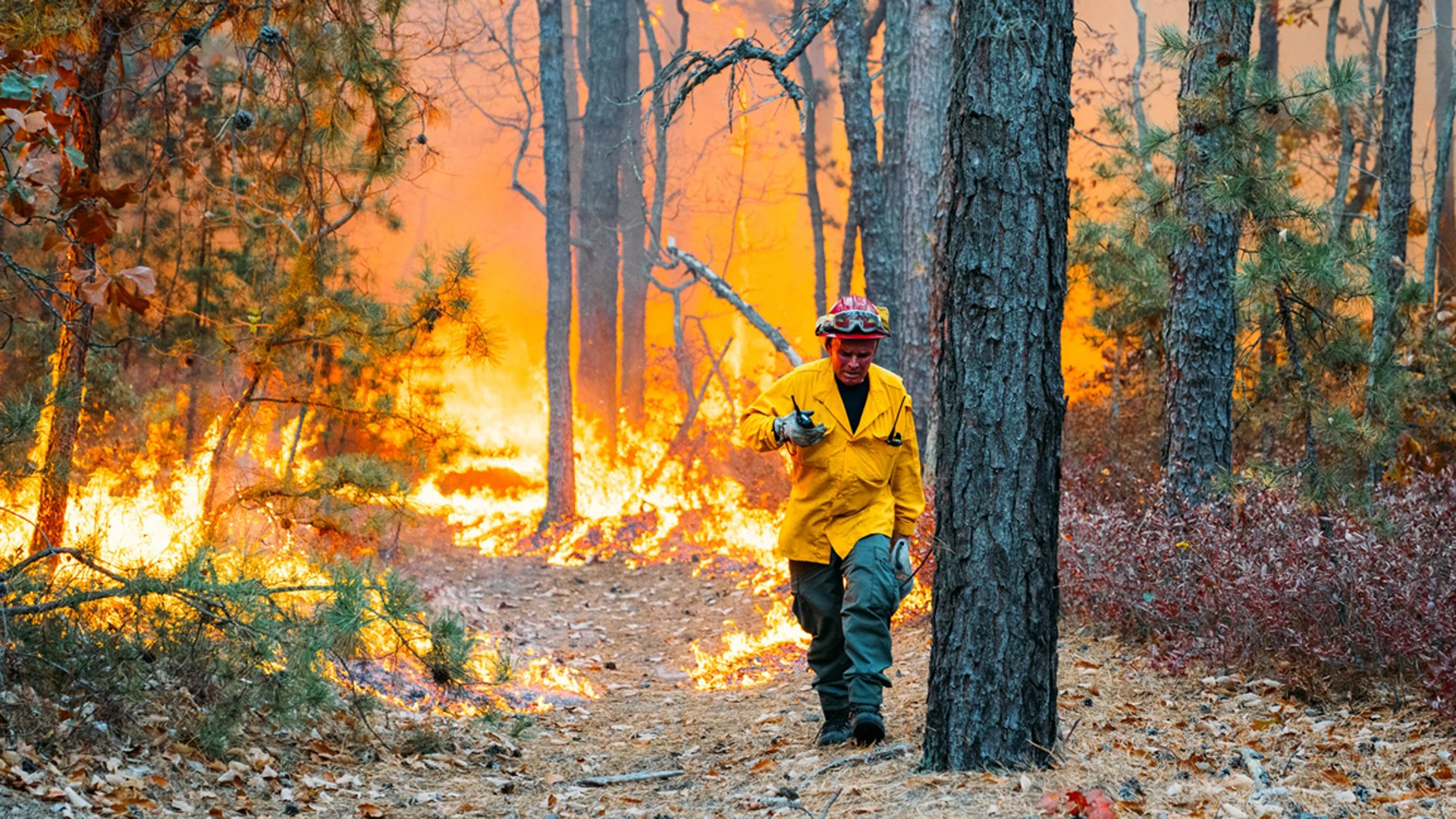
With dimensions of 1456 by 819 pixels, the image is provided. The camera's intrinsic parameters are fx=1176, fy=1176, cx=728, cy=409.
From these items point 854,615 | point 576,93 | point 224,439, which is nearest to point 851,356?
point 854,615

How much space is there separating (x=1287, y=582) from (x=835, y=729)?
269 centimetres

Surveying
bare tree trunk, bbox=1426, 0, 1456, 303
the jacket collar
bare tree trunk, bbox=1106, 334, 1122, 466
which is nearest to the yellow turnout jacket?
the jacket collar

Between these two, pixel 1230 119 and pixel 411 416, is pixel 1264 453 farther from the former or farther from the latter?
pixel 411 416

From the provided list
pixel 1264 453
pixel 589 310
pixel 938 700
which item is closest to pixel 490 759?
pixel 938 700

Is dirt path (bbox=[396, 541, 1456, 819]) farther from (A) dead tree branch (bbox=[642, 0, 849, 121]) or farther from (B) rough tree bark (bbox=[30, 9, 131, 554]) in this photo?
(A) dead tree branch (bbox=[642, 0, 849, 121])

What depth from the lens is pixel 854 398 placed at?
5273 mm

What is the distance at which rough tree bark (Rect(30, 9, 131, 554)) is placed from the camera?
5172 millimetres

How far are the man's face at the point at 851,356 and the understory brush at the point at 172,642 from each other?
82.3 inches

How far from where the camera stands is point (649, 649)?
9.91m

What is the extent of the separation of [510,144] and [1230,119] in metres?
20.6

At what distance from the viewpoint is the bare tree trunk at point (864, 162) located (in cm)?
1132

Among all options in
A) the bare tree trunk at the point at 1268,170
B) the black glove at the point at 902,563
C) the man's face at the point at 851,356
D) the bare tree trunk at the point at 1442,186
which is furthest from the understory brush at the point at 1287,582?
the bare tree trunk at the point at 1442,186

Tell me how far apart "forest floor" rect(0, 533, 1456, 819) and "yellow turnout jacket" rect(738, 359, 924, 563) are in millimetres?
917

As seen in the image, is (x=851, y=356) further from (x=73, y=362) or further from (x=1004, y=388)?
(x=73, y=362)
